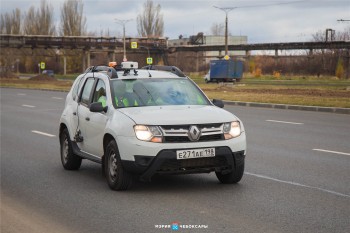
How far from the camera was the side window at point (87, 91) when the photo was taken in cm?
1008

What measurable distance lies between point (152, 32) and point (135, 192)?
337ft

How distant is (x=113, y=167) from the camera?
8422mm

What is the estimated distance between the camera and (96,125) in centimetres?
915

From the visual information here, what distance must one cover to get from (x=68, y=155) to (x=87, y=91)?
1.13 m

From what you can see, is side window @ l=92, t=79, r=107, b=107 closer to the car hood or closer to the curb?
the car hood

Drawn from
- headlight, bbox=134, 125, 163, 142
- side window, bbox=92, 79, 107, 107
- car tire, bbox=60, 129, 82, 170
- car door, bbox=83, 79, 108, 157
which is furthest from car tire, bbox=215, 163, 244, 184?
car tire, bbox=60, 129, 82, 170

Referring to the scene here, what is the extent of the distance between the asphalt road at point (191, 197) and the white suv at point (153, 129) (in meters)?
0.37

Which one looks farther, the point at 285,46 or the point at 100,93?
the point at 285,46

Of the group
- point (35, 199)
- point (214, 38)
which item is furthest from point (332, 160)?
point (214, 38)

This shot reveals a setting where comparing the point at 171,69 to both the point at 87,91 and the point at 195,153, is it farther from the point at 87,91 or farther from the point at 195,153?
the point at 195,153

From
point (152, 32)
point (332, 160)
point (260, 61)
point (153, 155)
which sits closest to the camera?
point (153, 155)

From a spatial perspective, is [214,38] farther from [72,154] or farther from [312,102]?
[72,154]

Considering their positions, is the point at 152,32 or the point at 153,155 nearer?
the point at 153,155

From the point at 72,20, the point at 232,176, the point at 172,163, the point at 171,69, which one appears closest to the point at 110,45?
the point at 72,20
